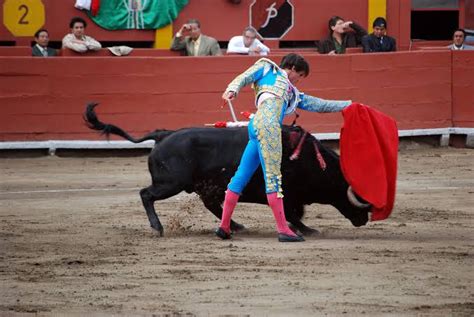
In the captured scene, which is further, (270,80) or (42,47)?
(42,47)

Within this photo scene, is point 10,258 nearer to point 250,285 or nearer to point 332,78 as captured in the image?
point 250,285

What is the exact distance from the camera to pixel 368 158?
8297 millimetres

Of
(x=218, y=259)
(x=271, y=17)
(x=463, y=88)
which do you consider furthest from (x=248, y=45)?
(x=218, y=259)

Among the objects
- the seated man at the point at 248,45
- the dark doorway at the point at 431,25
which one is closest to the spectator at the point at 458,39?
the seated man at the point at 248,45

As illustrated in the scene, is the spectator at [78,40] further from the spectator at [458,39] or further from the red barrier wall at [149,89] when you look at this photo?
the spectator at [458,39]

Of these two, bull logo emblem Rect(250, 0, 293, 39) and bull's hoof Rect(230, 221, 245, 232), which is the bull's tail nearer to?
bull's hoof Rect(230, 221, 245, 232)

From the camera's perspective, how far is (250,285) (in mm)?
6676

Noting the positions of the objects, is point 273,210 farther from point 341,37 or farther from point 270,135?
point 341,37

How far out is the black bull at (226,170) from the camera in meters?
8.30

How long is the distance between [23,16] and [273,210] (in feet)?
24.3

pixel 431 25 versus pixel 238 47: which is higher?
pixel 238 47

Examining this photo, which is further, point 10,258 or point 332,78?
point 332,78

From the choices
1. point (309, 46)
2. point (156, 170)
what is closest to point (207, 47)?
point (309, 46)

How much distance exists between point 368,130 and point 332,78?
5.50 metres
